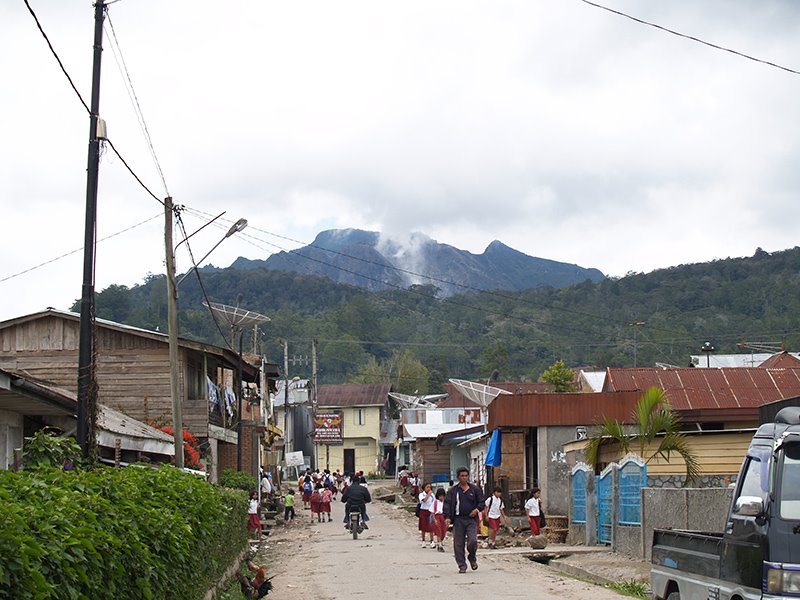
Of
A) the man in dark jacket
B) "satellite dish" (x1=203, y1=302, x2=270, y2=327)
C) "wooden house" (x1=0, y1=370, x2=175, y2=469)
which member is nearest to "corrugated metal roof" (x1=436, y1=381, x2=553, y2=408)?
"satellite dish" (x1=203, y1=302, x2=270, y2=327)

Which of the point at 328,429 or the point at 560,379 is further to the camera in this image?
the point at 328,429

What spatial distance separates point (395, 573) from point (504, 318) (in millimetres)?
116457

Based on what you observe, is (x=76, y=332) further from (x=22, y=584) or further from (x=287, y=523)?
(x=22, y=584)

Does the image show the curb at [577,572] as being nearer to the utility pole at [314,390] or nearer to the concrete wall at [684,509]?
the concrete wall at [684,509]

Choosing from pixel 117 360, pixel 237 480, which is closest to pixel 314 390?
pixel 237 480

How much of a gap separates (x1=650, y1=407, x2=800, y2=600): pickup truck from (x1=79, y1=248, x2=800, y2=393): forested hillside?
3366 inches

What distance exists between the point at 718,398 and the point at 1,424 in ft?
72.3

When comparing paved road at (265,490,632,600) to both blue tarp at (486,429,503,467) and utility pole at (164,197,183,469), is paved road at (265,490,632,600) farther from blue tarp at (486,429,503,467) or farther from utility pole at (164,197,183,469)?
blue tarp at (486,429,503,467)

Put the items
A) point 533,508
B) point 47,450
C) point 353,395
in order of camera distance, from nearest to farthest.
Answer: point 47,450
point 533,508
point 353,395

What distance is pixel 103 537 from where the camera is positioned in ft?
22.2

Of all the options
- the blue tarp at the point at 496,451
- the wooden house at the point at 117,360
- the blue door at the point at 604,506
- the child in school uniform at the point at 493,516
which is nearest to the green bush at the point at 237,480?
the wooden house at the point at 117,360

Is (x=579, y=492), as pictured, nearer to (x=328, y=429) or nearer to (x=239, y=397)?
(x=239, y=397)

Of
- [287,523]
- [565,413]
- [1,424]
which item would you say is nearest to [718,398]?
[565,413]

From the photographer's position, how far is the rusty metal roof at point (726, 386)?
33.3 metres
